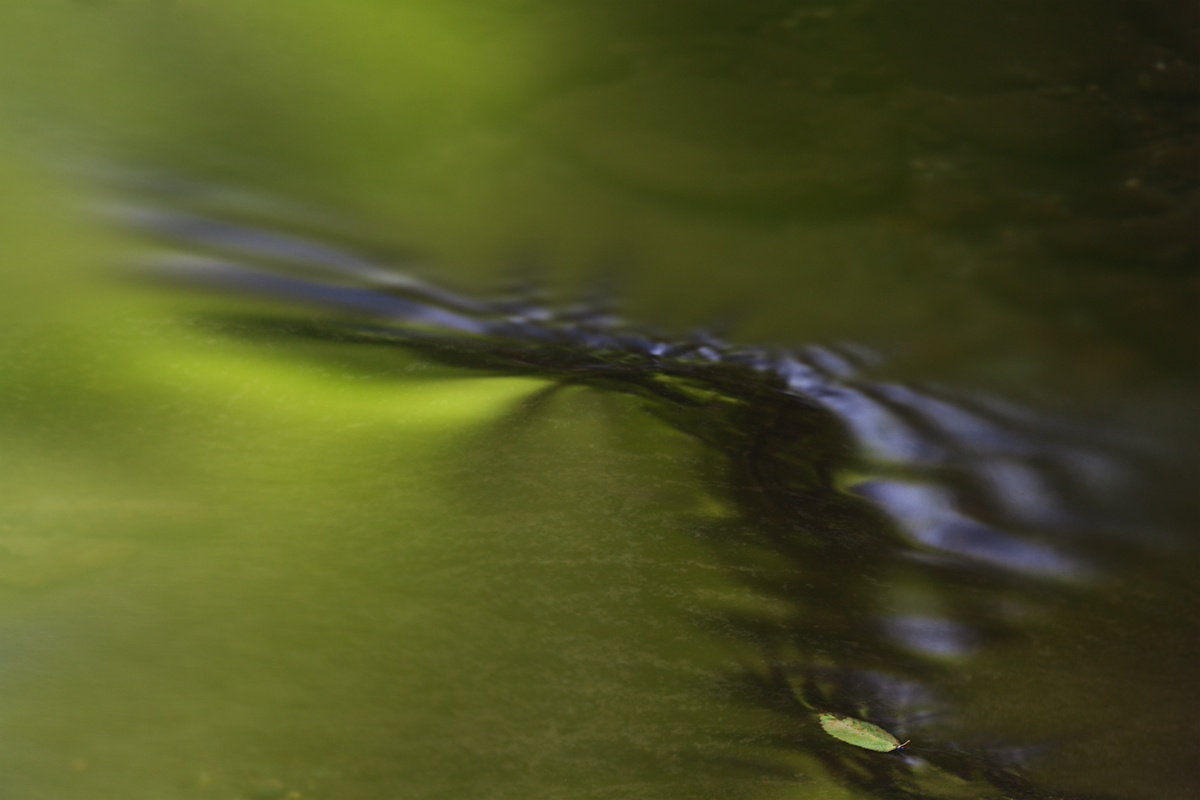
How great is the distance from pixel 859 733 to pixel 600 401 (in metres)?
0.35

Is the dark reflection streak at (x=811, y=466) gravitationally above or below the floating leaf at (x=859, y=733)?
above

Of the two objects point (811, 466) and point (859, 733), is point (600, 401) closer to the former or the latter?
point (811, 466)

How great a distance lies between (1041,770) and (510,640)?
0.45 metres

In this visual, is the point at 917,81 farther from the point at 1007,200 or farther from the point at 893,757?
the point at 893,757

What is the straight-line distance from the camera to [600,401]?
854 millimetres

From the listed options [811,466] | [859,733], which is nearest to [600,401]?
[811,466]

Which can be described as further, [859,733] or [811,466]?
[811,466]

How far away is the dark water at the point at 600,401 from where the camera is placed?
0.68m

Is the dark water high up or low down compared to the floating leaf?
up

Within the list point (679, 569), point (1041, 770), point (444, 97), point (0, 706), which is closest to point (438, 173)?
point (444, 97)

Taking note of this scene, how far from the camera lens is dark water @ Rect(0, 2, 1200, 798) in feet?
2.23

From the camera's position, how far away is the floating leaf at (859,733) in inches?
28.7

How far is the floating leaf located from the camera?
73 centimetres

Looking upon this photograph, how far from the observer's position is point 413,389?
2.72 ft
